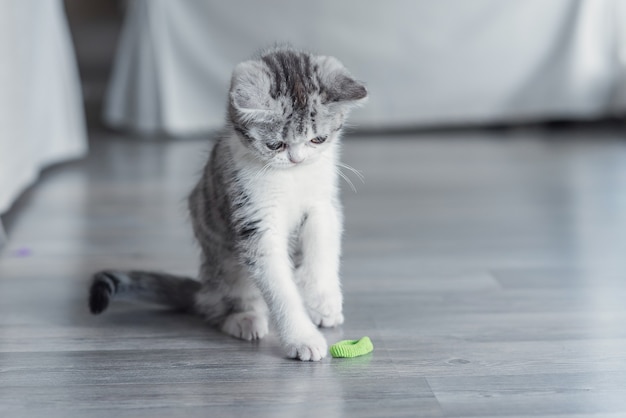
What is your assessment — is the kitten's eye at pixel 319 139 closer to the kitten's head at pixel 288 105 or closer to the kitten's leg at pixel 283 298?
the kitten's head at pixel 288 105

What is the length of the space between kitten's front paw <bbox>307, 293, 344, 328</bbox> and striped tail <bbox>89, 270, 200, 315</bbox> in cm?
29

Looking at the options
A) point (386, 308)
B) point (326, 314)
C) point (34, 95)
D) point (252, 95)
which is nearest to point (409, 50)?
point (34, 95)

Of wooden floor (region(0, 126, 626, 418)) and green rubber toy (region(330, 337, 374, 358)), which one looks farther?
green rubber toy (region(330, 337, 374, 358))

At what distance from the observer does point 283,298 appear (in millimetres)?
1765

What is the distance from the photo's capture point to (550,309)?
2.05 meters

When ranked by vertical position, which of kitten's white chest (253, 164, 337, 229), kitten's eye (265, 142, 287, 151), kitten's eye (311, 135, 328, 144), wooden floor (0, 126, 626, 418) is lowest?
wooden floor (0, 126, 626, 418)

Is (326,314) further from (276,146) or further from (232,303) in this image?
(276,146)

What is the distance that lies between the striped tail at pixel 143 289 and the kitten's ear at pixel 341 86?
1.94ft

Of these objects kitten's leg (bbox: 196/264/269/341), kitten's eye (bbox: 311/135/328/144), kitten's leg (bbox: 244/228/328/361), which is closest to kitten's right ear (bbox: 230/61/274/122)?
kitten's eye (bbox: 311/135/328/144)

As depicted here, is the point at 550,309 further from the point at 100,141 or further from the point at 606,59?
the point at 100,141

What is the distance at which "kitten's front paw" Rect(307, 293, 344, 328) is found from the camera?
190 centimetres

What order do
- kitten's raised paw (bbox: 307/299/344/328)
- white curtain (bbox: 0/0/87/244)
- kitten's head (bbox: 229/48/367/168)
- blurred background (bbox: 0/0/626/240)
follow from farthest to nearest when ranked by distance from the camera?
1. blurred background (bbox: 0/0/626/240)
2. white curtain (bbox: 0/0/87/244)
3. kitten's raised paw (bbox: 307/299/344/328)
4. kitten's head (bbox: 229/48/367/168)

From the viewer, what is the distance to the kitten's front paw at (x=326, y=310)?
6.25 ft

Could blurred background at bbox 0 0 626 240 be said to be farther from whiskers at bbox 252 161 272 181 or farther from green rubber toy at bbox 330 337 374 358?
green rubber toy at bbox 330 337 374 358
